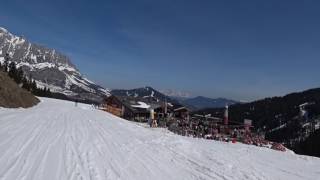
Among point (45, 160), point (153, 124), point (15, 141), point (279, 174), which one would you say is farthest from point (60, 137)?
point (153, 124)

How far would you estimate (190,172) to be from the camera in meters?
12.7

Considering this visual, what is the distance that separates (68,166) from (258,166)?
21.7 ft

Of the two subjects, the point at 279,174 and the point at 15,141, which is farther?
the point at 15,141

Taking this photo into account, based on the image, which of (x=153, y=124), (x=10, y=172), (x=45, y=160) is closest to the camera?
(x=10, y=172)

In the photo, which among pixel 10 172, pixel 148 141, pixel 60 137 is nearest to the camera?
pixel 10 172

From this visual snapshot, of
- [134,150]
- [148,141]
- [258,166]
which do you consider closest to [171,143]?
[148,141]

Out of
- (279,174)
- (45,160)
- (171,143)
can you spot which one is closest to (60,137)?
(171,143)

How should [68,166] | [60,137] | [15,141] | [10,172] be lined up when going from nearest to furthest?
[10,172]
[68,166]
[15,141]
[60,137]

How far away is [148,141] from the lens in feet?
70.5

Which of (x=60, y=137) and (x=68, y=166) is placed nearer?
(x=68, y=166)

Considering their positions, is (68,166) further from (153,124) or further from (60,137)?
(153,124)

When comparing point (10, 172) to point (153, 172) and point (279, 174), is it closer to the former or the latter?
point (153, 172)

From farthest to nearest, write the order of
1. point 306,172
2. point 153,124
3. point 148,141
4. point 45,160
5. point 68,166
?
point 153,124 → point 148,141 → point 306,172 → point 45,160 → point 68,166

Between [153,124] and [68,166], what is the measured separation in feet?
107
